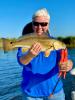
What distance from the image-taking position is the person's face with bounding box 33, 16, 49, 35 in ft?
14.6

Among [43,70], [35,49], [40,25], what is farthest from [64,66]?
[40,25]

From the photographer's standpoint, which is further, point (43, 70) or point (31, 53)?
point (43, 70)

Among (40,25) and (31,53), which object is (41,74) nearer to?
(31,53)

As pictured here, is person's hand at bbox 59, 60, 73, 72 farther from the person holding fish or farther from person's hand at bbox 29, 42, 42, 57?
person's hand at bbox 29, 42, 42, 57

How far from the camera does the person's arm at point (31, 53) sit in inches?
160

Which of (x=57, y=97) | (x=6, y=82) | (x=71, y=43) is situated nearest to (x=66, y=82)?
(x=6, y=82)

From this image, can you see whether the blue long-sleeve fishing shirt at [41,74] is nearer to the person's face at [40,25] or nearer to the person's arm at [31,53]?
the person's arm at [31,53]

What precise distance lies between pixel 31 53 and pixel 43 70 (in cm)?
47

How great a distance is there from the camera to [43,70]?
444cm

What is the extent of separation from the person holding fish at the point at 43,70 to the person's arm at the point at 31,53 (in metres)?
0.13

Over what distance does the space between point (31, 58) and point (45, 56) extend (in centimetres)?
31

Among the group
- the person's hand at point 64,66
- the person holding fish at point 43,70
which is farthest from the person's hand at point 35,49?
the person's hand at point 64,66

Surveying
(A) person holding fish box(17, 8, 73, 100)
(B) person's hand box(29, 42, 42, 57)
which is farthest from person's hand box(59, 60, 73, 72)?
(B) person's hand box(29, 42, 42, 57)

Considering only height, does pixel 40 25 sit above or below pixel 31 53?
above
